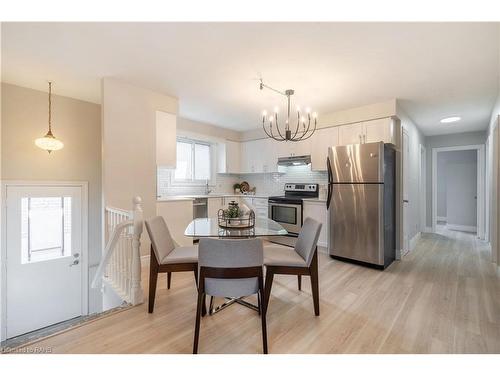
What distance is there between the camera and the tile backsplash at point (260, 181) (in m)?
4.55

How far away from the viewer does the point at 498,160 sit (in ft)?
9.80

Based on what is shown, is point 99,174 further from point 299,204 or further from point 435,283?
point 435,283

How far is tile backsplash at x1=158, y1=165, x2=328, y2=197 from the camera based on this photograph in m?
4.55

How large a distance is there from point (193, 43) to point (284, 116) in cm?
258

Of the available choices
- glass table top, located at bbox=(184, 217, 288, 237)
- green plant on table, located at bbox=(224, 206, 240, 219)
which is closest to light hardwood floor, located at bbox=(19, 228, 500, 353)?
glass table top, located at bbox=(184, 217, 288, 237)

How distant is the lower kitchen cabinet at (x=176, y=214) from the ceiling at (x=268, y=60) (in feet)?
5.09

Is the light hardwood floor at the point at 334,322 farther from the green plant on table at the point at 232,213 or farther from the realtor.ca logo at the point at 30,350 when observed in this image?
the green plant on table at the point at 232,213

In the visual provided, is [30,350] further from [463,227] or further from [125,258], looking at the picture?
[463,227]

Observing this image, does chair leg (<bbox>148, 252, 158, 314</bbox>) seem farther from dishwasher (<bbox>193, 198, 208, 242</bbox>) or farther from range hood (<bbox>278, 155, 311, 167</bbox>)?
range hood (<bbox>278, 155, 311, 167</bbox>)

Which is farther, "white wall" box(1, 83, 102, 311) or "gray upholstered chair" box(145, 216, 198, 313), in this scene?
"white wall" box(1, 83, 102, 311)

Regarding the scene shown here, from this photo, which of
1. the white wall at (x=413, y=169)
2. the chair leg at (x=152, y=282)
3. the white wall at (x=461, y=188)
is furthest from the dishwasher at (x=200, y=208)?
the white wall at (x=461, y=188)

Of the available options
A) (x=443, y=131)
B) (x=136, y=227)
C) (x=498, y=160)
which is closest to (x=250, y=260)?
(x=136, y=227)

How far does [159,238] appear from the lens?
2.13m

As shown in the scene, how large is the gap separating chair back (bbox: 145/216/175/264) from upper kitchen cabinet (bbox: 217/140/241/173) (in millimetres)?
3227
